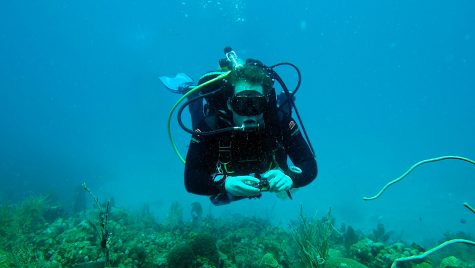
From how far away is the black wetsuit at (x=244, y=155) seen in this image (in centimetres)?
381

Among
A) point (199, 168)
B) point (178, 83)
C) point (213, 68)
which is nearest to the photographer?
point (199, 168)

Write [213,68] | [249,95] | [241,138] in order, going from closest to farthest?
[249,95] → [241,138] → [213,68]

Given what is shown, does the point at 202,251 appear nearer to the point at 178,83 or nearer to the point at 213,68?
the point at 178,83

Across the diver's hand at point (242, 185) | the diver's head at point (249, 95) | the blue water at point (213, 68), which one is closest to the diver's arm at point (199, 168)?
the diver's hand at point (242, 185)

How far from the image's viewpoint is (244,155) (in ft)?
12.8

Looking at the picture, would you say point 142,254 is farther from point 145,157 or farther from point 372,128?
point 372,128

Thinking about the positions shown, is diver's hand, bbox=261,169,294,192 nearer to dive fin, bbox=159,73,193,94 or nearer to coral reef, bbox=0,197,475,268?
coral reef, bbox=0,197,475,268

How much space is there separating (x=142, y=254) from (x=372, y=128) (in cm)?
14154

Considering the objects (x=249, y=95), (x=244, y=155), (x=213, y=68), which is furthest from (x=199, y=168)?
(x=213, y=68)

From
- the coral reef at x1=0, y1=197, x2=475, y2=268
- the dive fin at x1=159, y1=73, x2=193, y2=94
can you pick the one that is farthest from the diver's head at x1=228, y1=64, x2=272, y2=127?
the dive fin at x1=159, y1=73, x2=193, y2=94

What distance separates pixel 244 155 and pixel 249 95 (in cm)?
76

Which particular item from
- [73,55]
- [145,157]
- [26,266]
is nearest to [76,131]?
[73,55]

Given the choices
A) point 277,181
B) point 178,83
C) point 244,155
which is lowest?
point 277,181

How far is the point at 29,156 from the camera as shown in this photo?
42969 mm
